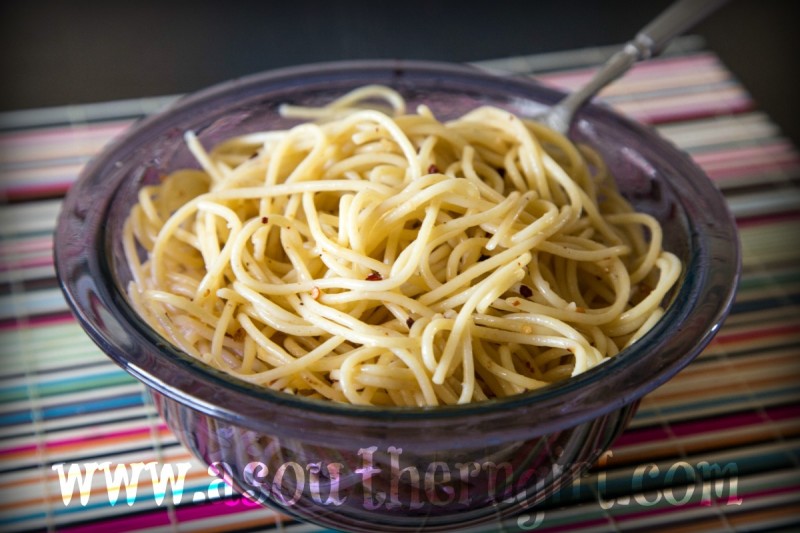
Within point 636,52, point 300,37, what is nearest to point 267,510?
point 636,52

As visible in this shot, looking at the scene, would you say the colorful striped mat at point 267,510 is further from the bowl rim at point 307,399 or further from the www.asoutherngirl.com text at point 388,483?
the bowl rim at point 307,399

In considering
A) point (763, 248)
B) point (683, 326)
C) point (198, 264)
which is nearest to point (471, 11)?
point (763, 248)

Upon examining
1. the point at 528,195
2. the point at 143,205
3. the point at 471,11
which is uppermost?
the point at 471,11

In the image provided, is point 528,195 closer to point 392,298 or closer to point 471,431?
point 392,298

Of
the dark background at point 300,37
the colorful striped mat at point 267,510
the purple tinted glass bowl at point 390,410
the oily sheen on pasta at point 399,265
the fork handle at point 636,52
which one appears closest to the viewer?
the purple tinted glass bowl at point 390,410

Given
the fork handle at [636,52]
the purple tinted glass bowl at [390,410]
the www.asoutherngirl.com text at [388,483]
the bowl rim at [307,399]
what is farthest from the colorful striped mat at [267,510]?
the fork handle at [636,52]

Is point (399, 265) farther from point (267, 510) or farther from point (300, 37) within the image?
point (300, 37)
